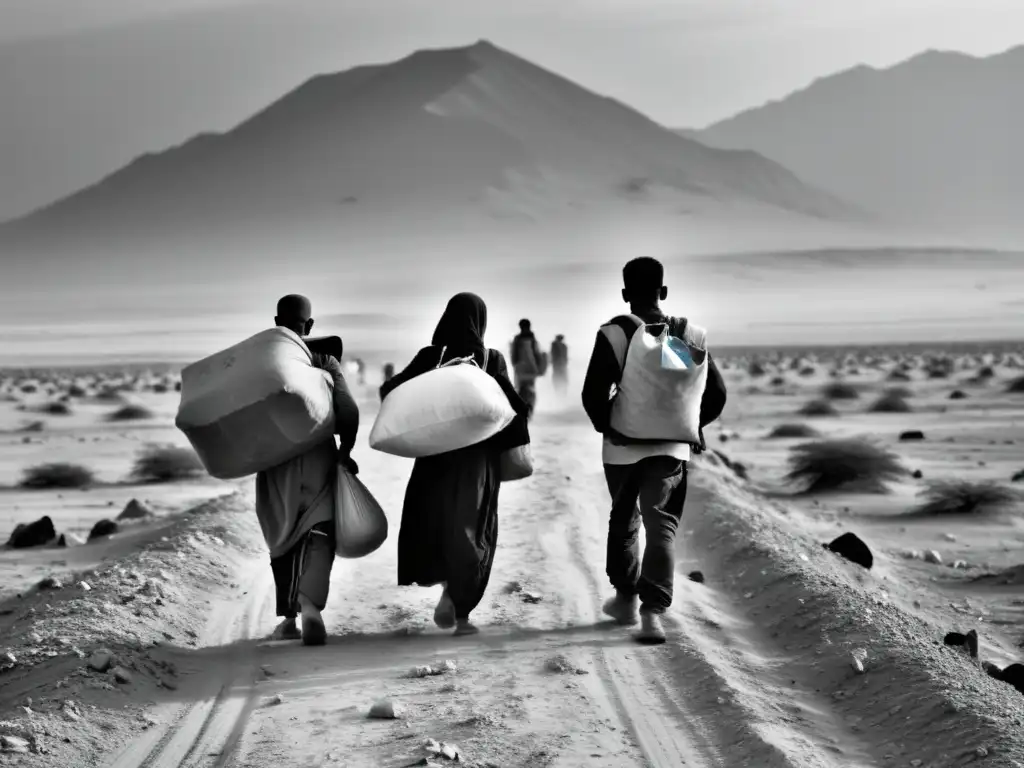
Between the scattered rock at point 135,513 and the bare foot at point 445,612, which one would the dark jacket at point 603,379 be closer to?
the bare foot at point 445,612

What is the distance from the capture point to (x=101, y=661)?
252 inches

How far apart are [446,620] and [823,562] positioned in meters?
3.43

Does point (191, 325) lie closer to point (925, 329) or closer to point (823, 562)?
point (925, 329)

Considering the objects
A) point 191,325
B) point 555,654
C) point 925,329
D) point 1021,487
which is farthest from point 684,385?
point 191,325

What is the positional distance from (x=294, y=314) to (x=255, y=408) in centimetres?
59

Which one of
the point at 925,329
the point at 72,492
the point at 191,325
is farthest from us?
the point at 191,325

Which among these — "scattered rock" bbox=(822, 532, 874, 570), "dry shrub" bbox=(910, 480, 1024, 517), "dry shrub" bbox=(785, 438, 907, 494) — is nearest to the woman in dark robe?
"scattered rock" bbox=(822, 532, 874, 570)

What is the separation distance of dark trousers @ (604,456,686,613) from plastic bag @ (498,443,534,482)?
448 mm

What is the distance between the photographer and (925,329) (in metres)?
124

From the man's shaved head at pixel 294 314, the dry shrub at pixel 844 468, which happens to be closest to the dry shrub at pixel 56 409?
the dry shrub at pixel 844 468

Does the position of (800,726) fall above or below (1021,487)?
above

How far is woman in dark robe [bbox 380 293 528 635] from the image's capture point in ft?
23.1

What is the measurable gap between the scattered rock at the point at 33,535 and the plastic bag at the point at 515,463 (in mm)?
5789

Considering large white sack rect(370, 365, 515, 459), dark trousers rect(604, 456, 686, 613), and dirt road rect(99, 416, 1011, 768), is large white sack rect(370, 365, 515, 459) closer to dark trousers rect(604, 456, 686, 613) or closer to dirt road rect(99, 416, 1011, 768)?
dark trousers rect(604, 456, 686, 613)
